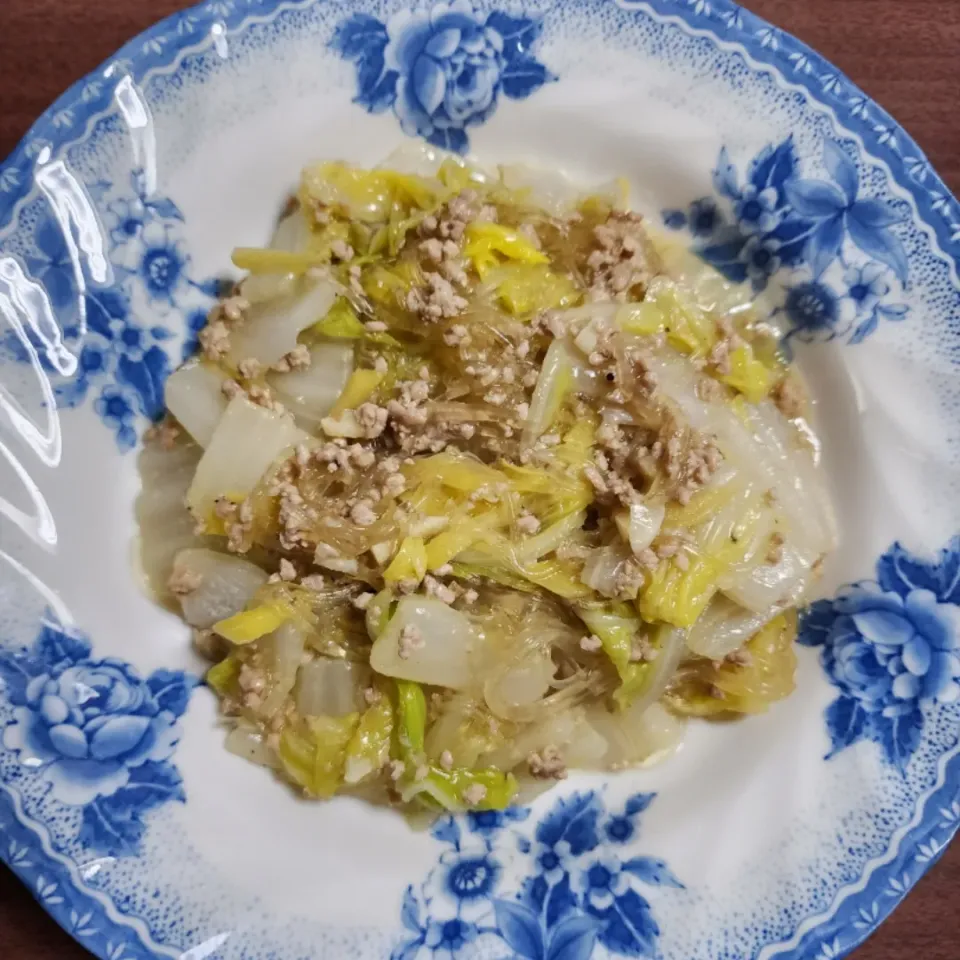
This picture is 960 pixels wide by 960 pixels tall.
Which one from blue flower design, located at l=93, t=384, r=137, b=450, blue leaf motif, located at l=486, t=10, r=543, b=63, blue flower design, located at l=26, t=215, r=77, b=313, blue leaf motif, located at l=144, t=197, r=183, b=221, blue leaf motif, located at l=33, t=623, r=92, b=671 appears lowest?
blue leaf motif, located at l=33, t=623, r=92, b=671

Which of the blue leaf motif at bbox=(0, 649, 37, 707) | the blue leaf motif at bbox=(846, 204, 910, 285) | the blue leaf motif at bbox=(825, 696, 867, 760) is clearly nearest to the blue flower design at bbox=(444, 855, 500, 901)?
the blue leaf motif at bbox=(825, 696, 867, 760)

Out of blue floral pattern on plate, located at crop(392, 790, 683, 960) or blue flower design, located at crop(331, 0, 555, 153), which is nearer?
blue floral pattern on plate, located at crop(392, 790, 683, 960)

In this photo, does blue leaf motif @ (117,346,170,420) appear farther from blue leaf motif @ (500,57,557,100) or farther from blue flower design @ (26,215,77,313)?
blue leaf motif @ (500,57,557,100)

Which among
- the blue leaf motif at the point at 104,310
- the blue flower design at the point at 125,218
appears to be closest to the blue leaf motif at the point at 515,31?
the blue flower design at the point at 125,218

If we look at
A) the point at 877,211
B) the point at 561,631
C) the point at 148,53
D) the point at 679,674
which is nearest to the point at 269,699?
the point at 561,631

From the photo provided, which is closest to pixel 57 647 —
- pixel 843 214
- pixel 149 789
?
pixel 149 789

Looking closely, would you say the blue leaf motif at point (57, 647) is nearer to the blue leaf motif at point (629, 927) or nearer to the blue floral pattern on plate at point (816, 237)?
the blue leaf motif at point (629, 927)

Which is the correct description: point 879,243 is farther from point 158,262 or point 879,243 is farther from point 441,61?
point 158,262
